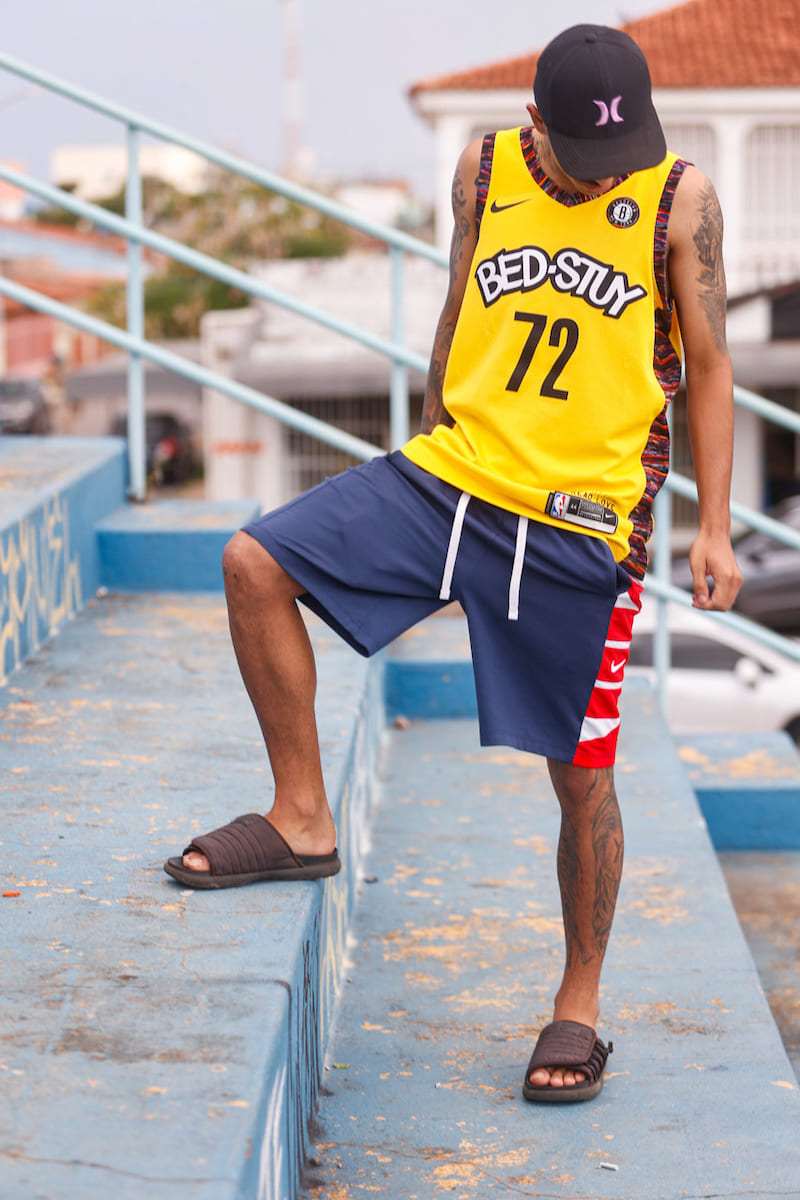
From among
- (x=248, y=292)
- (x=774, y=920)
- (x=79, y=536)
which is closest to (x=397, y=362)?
(x=248, y=292)

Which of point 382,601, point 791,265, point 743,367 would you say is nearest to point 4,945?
point 382,601

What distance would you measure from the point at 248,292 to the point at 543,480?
2574 millimetres

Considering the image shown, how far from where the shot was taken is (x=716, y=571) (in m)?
2.19

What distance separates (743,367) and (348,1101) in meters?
18.3

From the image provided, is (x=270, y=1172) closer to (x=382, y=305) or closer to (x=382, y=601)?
(x=382, y=601)

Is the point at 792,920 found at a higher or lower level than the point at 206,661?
lower

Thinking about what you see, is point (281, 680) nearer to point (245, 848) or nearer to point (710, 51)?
point (245, 848)

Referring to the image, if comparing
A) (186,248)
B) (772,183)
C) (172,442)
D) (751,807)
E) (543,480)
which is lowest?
(172,442)

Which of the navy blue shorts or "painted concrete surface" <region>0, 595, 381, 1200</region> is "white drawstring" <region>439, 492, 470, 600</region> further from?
"painted concrete surface" <region>0, 595, 381, 1200</region>

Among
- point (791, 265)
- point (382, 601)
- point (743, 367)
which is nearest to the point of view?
point (382, 601)

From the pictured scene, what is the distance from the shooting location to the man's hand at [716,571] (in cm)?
219

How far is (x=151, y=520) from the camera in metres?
4.63

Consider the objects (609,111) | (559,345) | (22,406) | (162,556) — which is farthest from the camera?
(22,406)

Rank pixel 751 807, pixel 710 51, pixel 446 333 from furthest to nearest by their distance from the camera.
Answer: pixel 710 51 → pixel 751 807 → pixel 446 333
